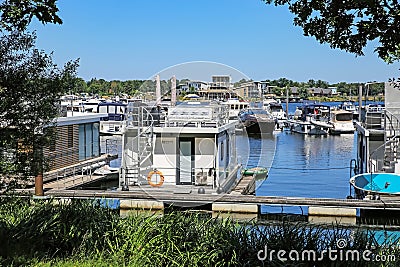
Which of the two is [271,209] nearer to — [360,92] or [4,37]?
[360,92]

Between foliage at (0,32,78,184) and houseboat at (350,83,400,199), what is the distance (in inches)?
510

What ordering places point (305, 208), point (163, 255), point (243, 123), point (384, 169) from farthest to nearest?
point (384, 169), point (305, 208), point (243, 123), point (163, 255)

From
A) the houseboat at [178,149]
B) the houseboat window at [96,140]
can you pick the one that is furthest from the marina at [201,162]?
the houseboat window at [96,140]

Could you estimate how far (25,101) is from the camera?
562 centimetres

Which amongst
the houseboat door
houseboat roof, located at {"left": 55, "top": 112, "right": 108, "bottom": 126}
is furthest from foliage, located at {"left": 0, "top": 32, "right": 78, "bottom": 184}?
houseboat roof, located at {"left": 55, "top": 112, "right": 108, "bottom": 126}

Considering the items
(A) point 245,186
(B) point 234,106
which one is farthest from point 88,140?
(B) point 234,106

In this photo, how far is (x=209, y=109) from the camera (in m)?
15.6

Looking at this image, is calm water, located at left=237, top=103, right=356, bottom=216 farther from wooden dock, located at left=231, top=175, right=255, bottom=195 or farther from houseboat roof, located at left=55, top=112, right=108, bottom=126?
houseboat roof, located at left=55, top=112, right=108, bottom=126

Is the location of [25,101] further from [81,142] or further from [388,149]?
[81,142]

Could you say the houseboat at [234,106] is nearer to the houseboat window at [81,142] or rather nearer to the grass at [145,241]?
the grass at [145,241]

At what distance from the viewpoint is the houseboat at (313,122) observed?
57250 millimetres

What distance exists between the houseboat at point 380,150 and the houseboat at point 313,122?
35335 mm

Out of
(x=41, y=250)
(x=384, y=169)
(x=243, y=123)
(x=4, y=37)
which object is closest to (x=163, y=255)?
(x=41, y=250)

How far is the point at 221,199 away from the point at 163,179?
2.33m
